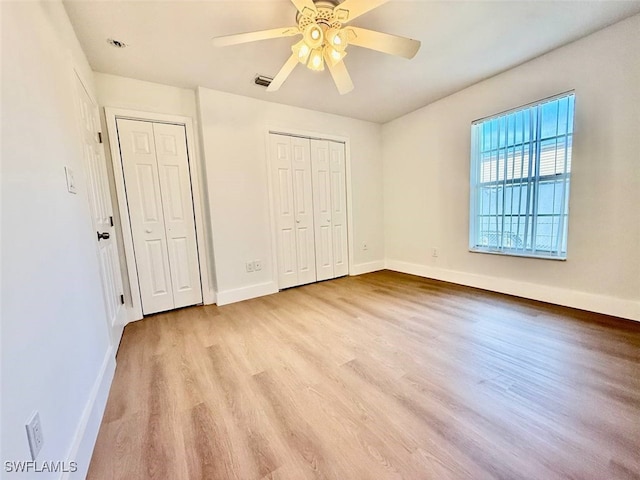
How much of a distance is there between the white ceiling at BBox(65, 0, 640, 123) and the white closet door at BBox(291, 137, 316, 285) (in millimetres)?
698

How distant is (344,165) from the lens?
3775mm

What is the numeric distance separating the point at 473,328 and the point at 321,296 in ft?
5.19

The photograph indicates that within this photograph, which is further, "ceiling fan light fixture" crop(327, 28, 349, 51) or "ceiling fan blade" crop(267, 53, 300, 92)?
"ceiling fan blade" crop(267, 53, 300, 92)

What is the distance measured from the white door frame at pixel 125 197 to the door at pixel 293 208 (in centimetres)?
87

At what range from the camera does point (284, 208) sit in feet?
10.8

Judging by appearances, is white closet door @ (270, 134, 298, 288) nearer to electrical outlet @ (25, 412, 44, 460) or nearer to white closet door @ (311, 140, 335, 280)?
white closet door @ (311, 140, 335, 280)

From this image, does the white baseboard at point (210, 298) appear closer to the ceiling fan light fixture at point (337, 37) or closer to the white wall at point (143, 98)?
the white wall at point (143, 98)

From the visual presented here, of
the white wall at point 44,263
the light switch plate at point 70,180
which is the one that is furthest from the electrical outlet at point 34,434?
the light switch plate at point 70,180

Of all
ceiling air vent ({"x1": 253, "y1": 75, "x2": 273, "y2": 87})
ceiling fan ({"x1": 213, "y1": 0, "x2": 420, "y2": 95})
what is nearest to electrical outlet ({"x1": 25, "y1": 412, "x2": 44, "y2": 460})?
ceiling fan ({"x1": 213, "y1": 0, "x2": 420, "y2": 95})

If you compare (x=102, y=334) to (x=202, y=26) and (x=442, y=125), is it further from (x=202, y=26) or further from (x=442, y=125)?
(x=442, y=125)

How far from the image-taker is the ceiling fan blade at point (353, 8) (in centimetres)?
134

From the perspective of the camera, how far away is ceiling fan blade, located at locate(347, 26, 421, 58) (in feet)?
4.88

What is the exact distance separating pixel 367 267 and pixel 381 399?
285 cm

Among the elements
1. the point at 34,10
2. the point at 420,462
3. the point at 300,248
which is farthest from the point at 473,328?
the point at 34,10
